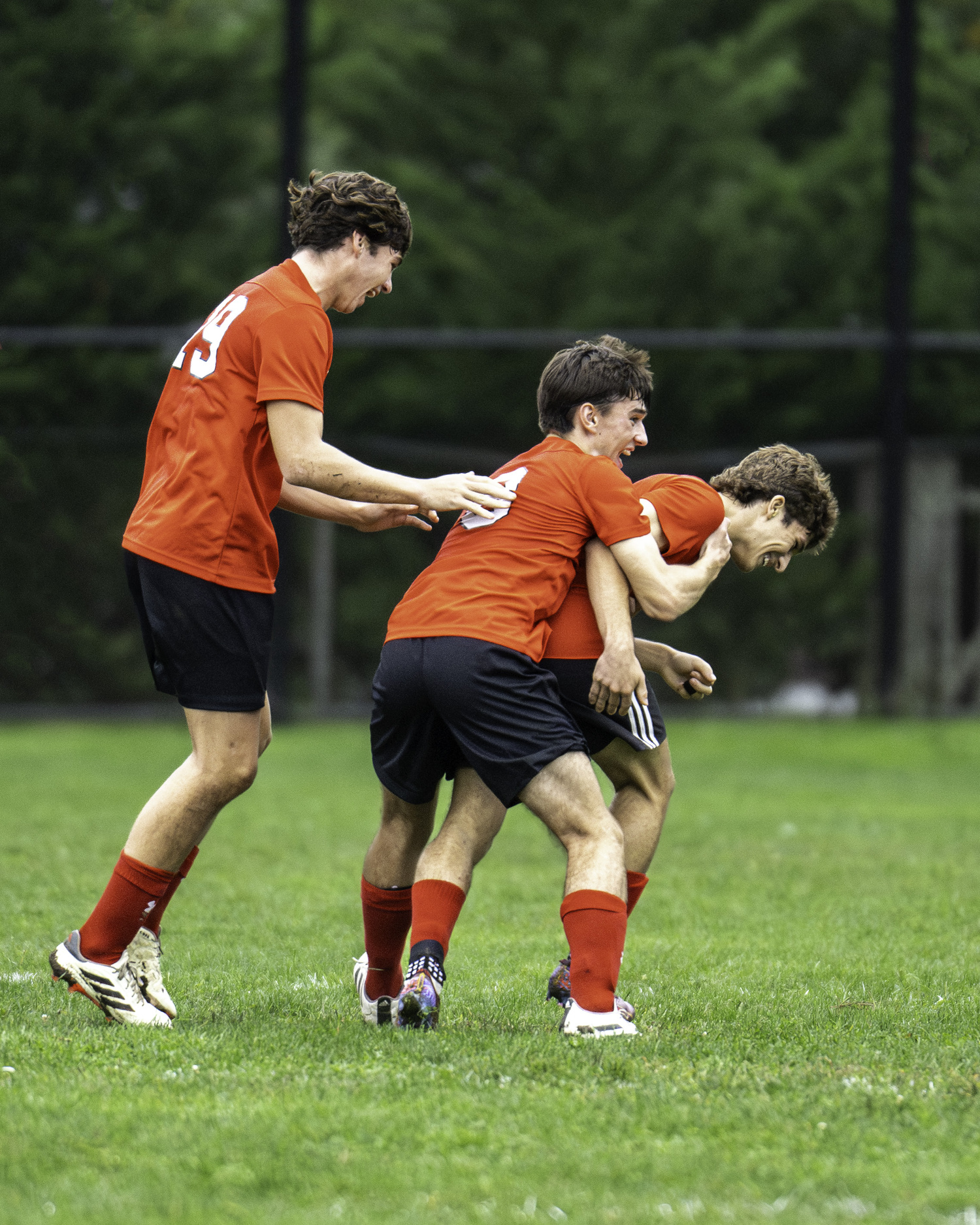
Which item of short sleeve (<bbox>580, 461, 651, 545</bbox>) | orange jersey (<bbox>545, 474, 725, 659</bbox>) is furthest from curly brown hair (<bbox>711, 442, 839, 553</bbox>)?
short sleeve (<bbox>580, 461, 651, 545</bbox>)

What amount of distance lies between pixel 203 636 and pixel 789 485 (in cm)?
157

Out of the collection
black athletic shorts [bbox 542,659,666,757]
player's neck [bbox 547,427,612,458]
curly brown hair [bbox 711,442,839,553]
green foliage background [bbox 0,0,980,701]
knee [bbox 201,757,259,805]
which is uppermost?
green foliage background [bbox 0,0,980,701]

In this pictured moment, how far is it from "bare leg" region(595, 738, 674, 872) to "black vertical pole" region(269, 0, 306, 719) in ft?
31.8

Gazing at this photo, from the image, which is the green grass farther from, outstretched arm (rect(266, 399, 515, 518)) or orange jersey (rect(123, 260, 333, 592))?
outstretched arm (rect(266, 399, 515, 518))

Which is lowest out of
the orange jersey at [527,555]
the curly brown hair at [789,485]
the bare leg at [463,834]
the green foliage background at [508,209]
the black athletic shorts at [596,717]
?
the bare leg at [463,834]

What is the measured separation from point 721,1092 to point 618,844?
72 centimetres

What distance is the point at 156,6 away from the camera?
14.9m

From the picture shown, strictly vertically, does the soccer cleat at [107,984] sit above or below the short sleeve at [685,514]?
below

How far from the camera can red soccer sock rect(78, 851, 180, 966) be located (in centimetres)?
405

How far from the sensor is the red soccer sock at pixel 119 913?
Result: 4.05m

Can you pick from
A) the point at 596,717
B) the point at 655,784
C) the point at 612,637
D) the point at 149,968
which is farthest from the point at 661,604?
the point at 149,968

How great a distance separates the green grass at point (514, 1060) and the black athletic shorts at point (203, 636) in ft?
2.63

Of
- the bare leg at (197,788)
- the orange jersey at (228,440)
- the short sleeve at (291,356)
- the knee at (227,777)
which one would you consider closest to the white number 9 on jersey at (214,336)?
the orange jersey at (228,440)

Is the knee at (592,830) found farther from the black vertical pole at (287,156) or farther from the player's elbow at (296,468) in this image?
the black vertical pole at (287,156)
